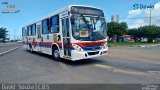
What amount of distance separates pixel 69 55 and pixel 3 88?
5.36 metres

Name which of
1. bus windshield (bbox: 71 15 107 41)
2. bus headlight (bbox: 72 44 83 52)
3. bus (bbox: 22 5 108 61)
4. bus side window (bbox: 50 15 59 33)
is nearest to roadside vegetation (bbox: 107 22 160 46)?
bus side window (bbox: 50 15 59 33)

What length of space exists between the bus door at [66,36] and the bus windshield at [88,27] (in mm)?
477

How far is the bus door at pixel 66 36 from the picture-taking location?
12.6 m

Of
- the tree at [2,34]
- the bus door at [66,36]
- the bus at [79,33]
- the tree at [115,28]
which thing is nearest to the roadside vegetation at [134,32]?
the tree at [115,28]

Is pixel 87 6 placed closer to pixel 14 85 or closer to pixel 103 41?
pixel 103 41

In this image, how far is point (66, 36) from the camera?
12.8 m

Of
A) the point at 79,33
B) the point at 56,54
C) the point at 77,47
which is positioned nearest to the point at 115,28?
the point at 56,54

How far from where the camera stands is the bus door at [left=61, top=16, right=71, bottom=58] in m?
12.6

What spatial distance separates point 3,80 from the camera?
9.12 metres

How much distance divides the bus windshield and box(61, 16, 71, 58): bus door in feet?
1.56

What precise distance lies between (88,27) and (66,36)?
A: 1.31 m

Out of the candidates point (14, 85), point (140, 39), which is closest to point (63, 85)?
point (14, 85)

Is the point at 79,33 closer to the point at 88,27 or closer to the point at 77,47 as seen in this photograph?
the point at 88,27

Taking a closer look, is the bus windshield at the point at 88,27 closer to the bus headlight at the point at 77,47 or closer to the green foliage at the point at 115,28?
the bus headlight at the point at 77,47
